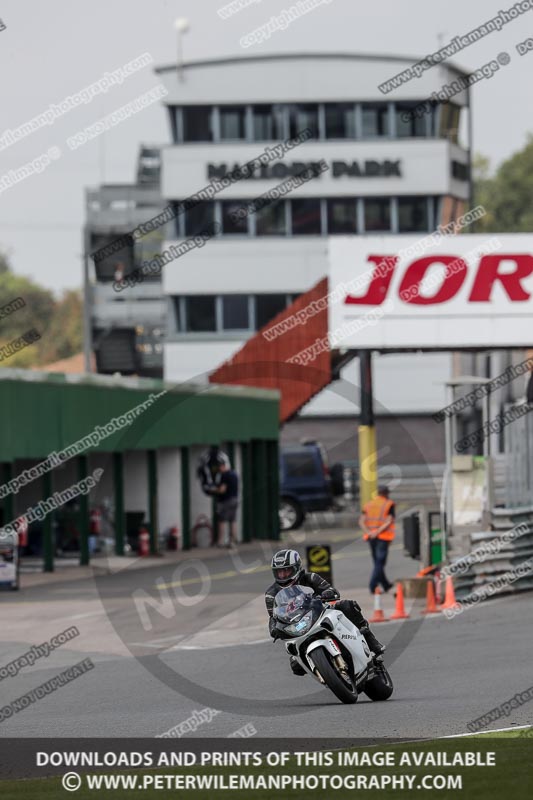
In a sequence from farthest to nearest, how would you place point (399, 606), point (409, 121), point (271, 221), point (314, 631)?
1. point (409, 121)
2. point (271, 221)
3. point (399, 606)
4. point (314, 631)

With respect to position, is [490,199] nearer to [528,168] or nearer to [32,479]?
[528,168]

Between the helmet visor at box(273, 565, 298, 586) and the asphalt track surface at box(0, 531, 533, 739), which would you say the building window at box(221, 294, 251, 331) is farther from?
the helmet visor at box(273, 565, 298, 586)

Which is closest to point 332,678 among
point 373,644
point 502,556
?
point 373,644

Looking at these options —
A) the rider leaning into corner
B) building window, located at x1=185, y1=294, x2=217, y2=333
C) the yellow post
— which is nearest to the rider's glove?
the rider leaning into corner

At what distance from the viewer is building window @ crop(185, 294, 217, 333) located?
65.9 meters

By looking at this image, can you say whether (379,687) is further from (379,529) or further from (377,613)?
(379,529)

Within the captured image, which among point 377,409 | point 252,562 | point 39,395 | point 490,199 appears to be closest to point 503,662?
point 39,395

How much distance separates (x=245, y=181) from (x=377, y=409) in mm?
10598

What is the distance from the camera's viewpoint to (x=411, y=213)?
66188mm

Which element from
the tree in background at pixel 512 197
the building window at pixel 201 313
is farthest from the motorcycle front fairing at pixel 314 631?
the tree in background at pixel 512 197

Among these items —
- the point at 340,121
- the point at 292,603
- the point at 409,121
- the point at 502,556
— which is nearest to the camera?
the point at 292,603

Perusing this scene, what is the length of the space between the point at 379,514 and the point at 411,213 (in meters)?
42.7

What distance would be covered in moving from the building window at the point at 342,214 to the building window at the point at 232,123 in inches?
183

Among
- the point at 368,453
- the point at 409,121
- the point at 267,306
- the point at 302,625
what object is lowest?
the point at 368,453
